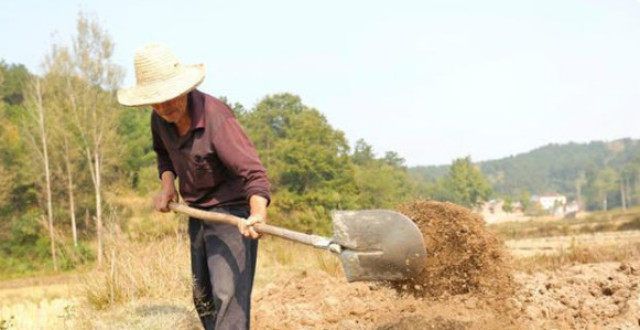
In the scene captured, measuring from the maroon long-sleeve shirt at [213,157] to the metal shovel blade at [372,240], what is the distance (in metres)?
0.49

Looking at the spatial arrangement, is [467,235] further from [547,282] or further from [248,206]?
[547,282]

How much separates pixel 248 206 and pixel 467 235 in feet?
5.30

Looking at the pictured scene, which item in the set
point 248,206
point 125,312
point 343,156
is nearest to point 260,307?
point 125,312

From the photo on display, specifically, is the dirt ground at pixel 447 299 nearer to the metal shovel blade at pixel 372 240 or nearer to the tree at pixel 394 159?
the metal shovel blade at pixel 372 240

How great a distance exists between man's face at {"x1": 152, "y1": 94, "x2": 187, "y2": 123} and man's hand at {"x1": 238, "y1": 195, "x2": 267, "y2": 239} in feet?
2.00

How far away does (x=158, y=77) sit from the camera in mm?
3725

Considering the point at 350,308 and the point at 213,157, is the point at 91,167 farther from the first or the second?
the point at 213,157

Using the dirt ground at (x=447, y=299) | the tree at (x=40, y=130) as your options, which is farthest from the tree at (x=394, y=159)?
the dirt ground at (x=447, y=299)

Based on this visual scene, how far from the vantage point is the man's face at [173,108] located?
12.0 ft

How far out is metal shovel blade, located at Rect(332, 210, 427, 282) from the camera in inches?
148

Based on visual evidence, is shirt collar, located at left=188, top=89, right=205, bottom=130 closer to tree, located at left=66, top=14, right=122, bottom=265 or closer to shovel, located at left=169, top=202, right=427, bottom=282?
shovel, located at left=169, top=202, right=427, bottom=282

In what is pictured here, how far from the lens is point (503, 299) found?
16.0ft

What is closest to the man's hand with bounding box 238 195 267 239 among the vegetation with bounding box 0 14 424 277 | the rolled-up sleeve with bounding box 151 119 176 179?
the rolled-up sleeve with bounding box 151 119 176 179

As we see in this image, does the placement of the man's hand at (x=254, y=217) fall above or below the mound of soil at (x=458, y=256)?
above
